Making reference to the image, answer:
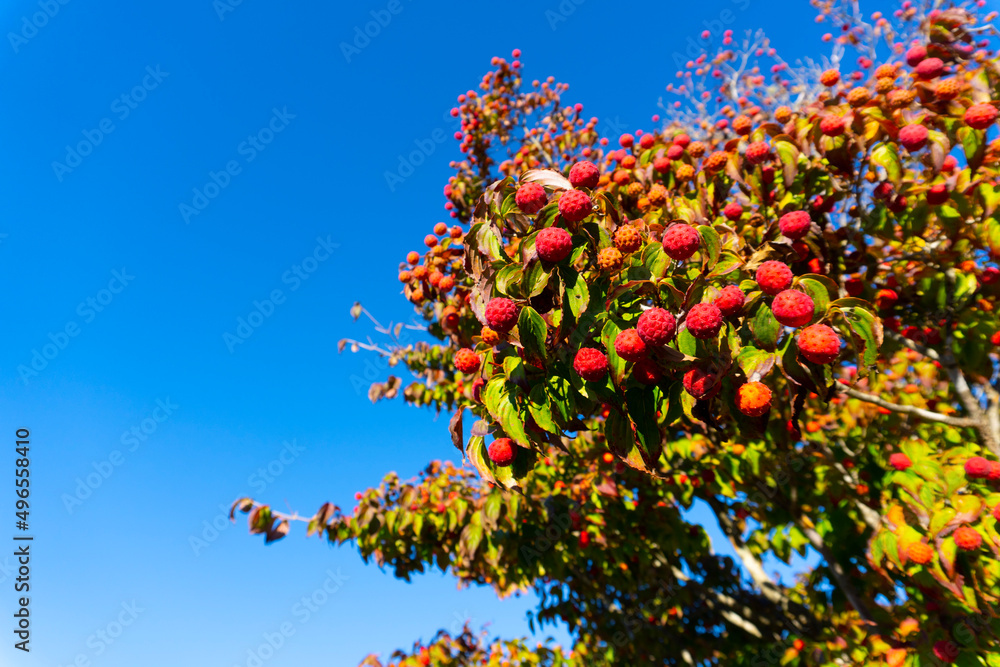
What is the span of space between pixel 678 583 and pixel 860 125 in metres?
4.45

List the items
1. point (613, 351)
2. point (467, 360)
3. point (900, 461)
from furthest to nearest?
point (900, 461) < point (467, 360) < point (613, 351)

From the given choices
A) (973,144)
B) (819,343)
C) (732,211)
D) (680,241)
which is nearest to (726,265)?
(680,241)

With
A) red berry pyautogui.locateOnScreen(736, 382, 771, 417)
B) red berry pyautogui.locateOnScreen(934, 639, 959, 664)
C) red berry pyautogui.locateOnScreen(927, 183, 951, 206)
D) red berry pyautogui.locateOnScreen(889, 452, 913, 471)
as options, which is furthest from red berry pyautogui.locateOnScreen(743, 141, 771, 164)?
red berry pyautogui.locateOnScreen(934, 639, 959, 664)

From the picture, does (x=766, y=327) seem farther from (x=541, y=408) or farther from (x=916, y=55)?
(x=916, y=55)

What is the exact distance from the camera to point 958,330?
3232 millimetres

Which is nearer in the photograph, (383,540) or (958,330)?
(958,330)

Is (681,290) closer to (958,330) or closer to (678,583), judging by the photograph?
(958,330)

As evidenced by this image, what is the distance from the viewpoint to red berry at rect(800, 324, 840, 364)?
1.60m

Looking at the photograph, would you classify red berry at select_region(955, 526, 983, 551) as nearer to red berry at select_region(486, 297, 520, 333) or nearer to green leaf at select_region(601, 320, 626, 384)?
green leaf at select_region(601, 320, 626, 384)

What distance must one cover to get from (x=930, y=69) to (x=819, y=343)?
217 cm

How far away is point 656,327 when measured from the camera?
5.14ft

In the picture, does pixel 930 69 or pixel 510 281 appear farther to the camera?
pixel 930 69

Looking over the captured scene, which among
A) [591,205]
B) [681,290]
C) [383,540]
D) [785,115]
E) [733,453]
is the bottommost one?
[383,540]

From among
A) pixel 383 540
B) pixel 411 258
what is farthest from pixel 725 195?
pixel 383 540
